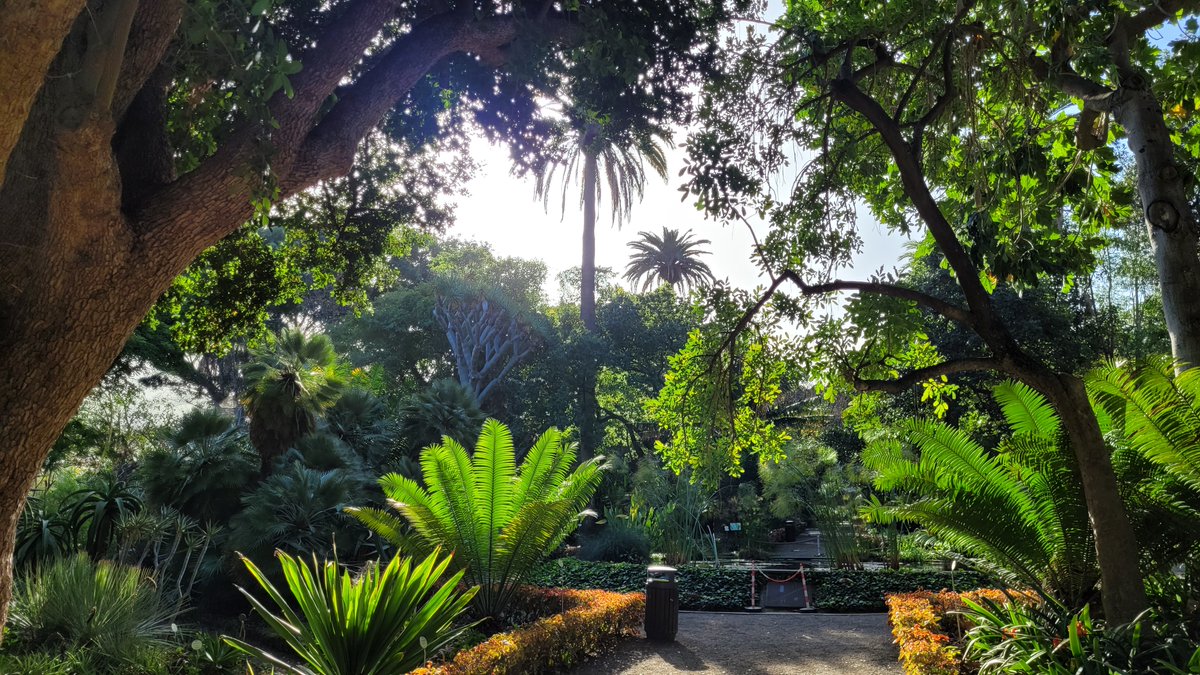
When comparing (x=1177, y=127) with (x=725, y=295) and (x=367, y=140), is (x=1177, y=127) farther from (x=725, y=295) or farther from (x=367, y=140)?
(x=367, y=140)

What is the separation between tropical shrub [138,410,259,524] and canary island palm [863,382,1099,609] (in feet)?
35.2

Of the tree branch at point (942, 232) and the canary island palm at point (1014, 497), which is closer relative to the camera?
the tree branch at point (942, 232)

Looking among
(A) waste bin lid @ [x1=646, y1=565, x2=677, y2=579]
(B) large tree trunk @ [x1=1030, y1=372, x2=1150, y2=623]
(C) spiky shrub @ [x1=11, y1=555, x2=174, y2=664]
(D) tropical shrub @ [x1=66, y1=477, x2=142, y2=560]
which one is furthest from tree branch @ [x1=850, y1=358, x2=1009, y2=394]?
(D) tropical shrub @ [x1=66, y1=477, x2=142, y2=560]

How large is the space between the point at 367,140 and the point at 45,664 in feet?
21.6

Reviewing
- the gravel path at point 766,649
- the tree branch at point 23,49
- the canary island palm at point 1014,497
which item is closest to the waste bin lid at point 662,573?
the gravel path at point 766,649

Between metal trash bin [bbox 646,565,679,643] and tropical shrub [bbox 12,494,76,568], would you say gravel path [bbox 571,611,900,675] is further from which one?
tropical shrub [bbox 12,494,76,568]

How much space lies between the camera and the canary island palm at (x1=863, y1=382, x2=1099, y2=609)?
5.97 m

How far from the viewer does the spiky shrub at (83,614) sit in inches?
299

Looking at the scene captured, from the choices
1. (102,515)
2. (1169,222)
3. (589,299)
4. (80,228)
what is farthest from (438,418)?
(1169,222)

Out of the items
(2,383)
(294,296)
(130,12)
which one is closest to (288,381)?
(294,296)

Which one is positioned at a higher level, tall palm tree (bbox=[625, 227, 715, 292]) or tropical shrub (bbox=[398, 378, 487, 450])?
tall palm tree (bbox=[625, 227, 715, 292])

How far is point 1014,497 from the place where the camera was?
21.0ft

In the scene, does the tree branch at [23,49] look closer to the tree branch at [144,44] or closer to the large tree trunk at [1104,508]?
the tree branch at [144,44]

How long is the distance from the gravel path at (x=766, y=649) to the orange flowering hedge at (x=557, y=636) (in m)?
0.21
